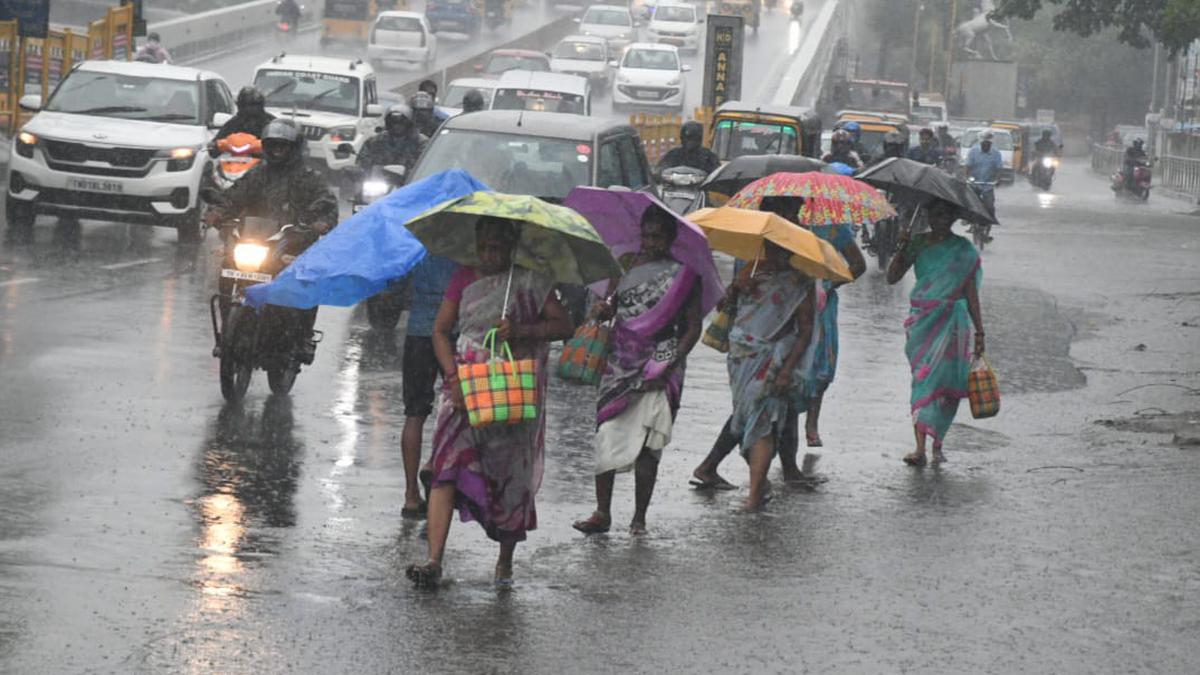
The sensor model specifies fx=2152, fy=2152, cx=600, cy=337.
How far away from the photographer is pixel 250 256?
12.0 meters

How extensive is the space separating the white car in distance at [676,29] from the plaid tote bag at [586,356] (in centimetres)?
6382

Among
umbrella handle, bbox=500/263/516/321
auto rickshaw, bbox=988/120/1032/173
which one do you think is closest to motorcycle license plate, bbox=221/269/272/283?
umbrella handle, bbox=500/263/516/321

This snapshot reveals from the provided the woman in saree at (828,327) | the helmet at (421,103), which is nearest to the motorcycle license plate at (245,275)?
the woman in saree at (828,327)

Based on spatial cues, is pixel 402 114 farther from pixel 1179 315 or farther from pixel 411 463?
pixel 411 463

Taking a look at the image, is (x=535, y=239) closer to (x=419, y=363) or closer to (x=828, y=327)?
(x=419, y=363)

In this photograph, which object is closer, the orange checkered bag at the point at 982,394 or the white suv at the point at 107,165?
the orange checkered bag at the point at 982,394

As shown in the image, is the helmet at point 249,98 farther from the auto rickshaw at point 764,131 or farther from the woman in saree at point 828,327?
the auto rickshaw at point 764,131

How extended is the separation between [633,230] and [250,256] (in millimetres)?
3330

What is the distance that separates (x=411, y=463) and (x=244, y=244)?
10.3ft

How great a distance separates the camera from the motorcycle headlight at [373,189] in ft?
58.3

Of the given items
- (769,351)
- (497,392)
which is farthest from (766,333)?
(497,392)

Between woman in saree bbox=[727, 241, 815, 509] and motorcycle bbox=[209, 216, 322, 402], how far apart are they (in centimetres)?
291

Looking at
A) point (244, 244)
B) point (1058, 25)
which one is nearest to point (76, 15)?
point (1058, 25)

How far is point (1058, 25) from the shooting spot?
175 ft
